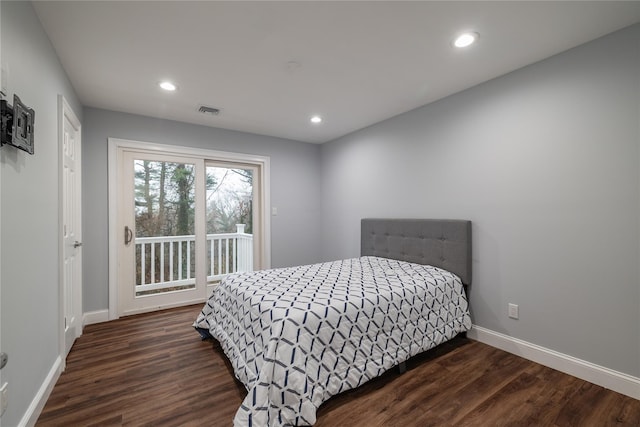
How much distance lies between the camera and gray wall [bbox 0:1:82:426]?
1.33 metres

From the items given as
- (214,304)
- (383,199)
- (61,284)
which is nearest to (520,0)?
(383,199)

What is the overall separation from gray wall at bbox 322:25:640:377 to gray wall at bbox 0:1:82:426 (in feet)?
10.4

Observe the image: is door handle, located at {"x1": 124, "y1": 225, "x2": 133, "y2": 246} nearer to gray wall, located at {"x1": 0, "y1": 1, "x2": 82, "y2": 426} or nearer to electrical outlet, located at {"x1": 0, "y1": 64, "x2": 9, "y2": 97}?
gray wall, located at {"x1": 0, "y1": 1, "x2": 82, "y2": 426}

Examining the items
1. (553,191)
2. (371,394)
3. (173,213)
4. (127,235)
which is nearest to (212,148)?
(173,213)

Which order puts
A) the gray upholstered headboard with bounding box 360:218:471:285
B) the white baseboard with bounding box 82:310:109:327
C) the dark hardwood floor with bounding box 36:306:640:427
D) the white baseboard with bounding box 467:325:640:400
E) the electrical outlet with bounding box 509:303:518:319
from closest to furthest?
Answer: 1. the dark hardwood floor with bounding box 36:306:640:427
2. the white baseboard with bounding box 467:325:640:400
3. the electrical outlet with bounding box 509:303:518:319
4. the gray upholstered headboard with bounding box 360:218:471:285
5. the white baseboard with bounding box 82:310:109:327

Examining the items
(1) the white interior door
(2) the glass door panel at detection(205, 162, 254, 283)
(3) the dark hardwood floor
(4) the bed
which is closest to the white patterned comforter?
(4) the bed

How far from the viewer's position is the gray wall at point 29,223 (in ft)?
4.38

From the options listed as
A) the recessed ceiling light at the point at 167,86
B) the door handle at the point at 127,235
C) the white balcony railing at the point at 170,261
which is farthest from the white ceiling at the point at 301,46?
the white balcony railing at the point at 170,261

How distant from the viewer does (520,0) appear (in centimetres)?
163

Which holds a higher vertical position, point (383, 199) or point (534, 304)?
point (383, 199)

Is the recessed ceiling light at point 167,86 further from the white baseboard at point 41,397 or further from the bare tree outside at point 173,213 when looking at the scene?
the white baseboard at point 41,397

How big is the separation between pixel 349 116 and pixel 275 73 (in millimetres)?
1322

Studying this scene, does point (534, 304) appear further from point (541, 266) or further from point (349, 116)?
point (349, 116)

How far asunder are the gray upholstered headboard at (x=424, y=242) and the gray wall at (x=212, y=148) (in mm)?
1264
